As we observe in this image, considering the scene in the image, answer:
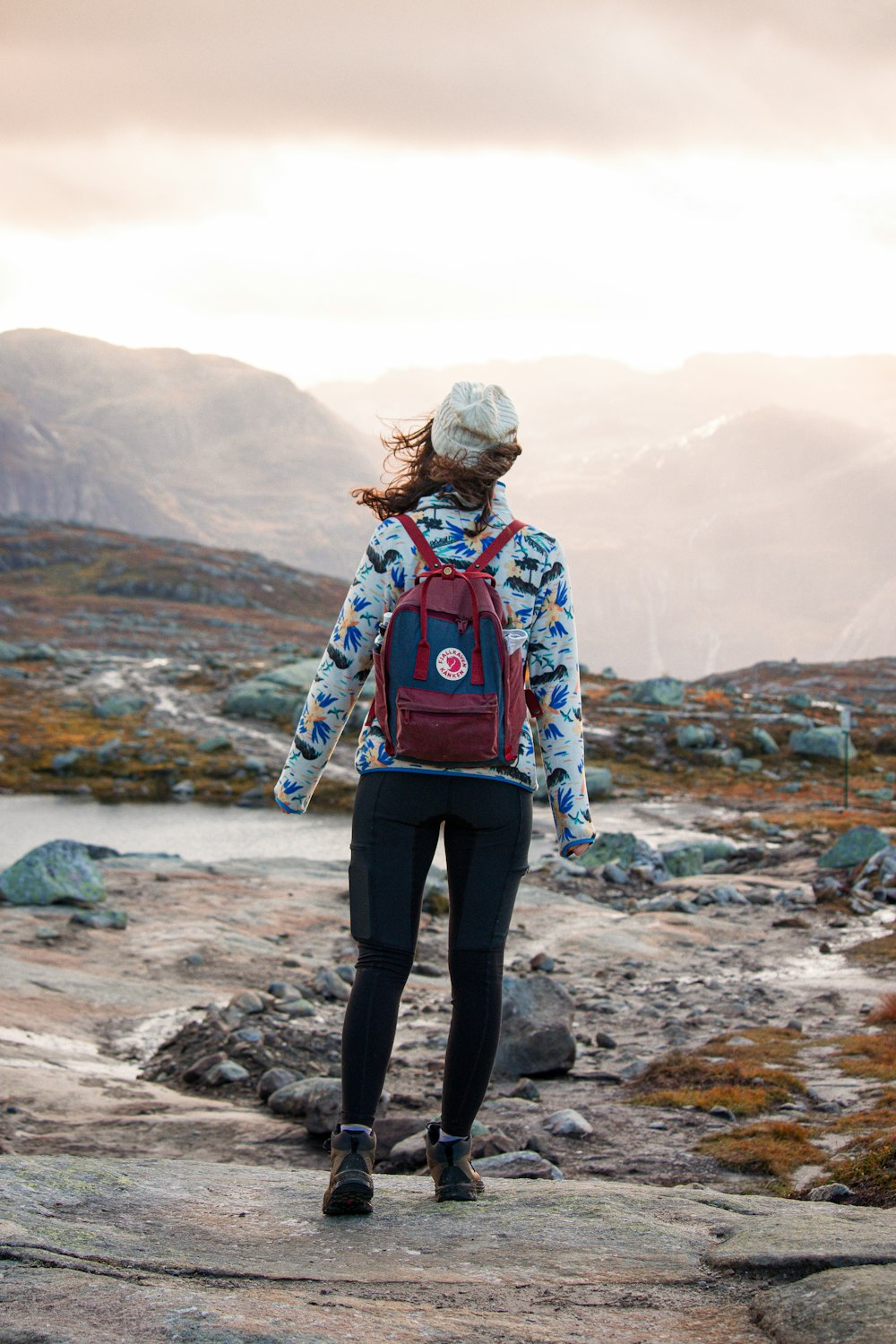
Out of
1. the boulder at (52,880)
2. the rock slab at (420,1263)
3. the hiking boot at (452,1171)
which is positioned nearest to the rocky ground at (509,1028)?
the boulder at (52,880)

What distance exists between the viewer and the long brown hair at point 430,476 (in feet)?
15.7

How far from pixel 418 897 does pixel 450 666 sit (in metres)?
0.91

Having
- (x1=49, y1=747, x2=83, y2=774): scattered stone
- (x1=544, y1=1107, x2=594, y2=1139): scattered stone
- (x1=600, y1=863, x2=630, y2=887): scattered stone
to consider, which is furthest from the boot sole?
(x1=49, y1=747, x2=83, y2=774): scattered stone

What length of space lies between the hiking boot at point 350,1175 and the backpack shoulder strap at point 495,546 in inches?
86.4

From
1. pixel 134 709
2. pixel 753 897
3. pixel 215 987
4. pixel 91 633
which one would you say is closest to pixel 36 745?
pixel 134 709

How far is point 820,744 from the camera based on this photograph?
166 feet

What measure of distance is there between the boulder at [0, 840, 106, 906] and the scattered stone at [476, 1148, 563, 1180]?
10425mm

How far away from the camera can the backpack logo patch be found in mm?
4434

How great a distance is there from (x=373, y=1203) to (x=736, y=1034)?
6.61 meters

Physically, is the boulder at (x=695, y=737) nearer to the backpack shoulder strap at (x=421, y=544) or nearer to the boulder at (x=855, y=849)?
the boulder at (x=855, y=849)

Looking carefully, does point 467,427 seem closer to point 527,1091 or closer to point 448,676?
point 448,676

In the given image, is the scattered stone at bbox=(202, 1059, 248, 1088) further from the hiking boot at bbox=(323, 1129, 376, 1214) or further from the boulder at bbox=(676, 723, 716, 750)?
the boulder at bbox=(676, 723, 716, 750)

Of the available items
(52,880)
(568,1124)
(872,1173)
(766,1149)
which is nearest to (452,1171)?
(872,1173)

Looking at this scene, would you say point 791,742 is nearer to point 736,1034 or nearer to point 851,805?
point 851,805
